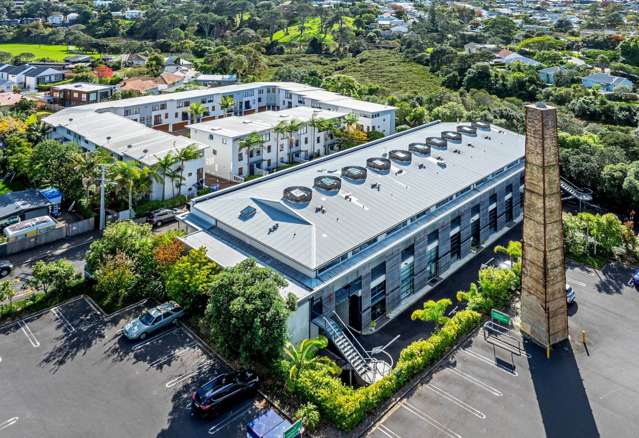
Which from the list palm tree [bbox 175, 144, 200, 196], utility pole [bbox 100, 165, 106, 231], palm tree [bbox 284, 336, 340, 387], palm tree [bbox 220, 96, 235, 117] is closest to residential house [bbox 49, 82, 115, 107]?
palm tree [bbox 220, 96, 235, 117]

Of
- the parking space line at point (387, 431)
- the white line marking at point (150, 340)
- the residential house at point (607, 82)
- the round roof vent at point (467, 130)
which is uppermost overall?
the residential house at point (607, 82)

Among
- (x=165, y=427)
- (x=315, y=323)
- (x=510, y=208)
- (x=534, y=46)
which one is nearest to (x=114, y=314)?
(x=165, y=427)

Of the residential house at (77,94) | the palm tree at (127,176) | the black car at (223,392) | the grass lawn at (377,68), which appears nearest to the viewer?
the black car at (223,392)

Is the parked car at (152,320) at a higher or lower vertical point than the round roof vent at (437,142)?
lower

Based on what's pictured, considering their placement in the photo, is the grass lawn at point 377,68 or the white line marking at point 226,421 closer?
the white line marking at point 226,421

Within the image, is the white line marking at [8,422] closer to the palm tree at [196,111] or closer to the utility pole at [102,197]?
the utility pole at [102,197]

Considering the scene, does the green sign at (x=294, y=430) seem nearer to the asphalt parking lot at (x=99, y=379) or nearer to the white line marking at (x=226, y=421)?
the asphalt parking lot at (x=99, y=379)

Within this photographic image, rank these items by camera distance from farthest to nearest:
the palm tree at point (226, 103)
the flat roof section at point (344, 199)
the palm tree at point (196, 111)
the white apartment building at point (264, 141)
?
the palm tree at point (226, 103)
the palm tree at point (196, 111)
the white apartment building at point (264, 141)
the flat roof section at point (344, 199)

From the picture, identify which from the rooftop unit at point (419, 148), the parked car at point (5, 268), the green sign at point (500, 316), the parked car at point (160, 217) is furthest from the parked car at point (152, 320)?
the rooftop unit at point (419, 148)
